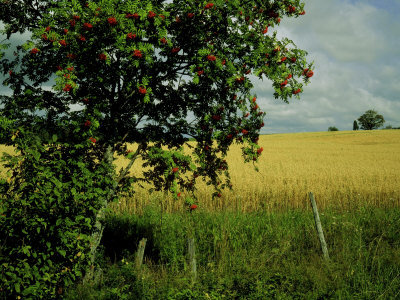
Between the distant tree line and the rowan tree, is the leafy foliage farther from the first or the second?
the rowan tree

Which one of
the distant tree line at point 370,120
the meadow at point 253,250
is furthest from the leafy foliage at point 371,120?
the meadow at point 253,250

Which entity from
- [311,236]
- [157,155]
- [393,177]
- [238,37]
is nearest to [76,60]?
[157,155]

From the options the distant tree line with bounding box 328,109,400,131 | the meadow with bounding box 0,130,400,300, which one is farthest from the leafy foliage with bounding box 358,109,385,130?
the meadow with bounding box 0,130,400,300

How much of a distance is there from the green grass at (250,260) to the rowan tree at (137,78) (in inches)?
47.7

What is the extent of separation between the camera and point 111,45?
163 inches

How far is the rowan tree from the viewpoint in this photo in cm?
404

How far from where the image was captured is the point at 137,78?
4.86 meters

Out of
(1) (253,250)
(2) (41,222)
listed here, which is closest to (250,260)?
(1) (253,250)

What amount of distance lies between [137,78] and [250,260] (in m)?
3.94

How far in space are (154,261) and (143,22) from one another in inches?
193

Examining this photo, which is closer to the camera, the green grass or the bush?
the bush

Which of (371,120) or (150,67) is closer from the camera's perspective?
(150,67)

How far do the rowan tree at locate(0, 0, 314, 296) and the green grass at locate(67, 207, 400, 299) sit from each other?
1.21 metres

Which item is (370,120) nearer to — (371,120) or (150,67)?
(371,120)
